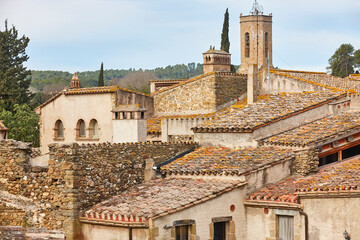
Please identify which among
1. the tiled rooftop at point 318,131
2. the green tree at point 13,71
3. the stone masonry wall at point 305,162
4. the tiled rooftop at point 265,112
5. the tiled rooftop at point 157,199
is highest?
the green tree at point 13,71

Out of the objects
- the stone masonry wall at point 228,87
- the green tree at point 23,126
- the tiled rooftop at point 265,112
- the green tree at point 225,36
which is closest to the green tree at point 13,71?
the green tree at point 23,126

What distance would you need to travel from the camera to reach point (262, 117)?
24203 millimetres

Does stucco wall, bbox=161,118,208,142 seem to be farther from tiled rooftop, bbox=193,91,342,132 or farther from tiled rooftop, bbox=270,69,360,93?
tiled rooftop, bbox=193,91,342,132

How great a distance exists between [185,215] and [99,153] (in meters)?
3.36

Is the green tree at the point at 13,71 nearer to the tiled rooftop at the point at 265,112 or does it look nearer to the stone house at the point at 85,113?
the stone house at the point at 85,113

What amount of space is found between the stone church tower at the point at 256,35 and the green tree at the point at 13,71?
2149 cm

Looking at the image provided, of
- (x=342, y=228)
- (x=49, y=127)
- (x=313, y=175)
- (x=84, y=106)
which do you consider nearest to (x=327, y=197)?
(x=342, y=228)

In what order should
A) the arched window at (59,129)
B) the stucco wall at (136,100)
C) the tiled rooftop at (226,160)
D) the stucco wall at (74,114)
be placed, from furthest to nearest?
the arched window at (59,129) < the stucco wall at (74,114) < the stucco wall at (136,100) < the tiled rooftop at (226,160)

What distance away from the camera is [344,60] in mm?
79125

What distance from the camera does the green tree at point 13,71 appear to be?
57.8 meters

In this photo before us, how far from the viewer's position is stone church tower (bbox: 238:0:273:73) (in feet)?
237

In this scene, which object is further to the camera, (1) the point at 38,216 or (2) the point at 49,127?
(2) the point at 49,127

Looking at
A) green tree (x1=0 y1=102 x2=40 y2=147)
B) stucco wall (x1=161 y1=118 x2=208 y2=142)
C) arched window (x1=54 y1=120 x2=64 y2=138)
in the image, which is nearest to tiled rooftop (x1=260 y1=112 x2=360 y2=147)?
stucco wall (x1=161 y1=118 x2=208 y2=142)

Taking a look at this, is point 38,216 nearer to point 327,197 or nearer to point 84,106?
point 327,197
